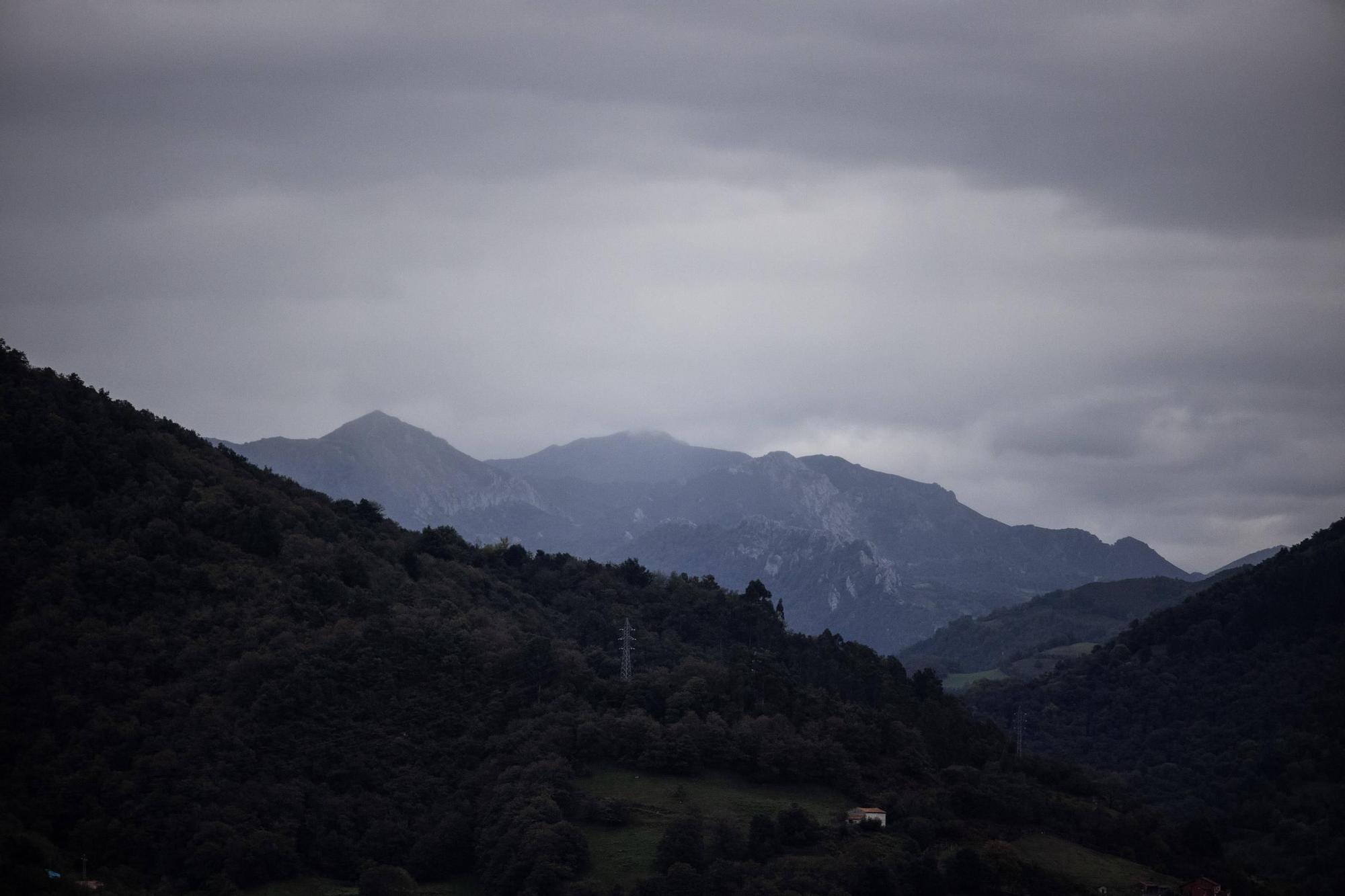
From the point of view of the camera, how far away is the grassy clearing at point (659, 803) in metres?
73.2

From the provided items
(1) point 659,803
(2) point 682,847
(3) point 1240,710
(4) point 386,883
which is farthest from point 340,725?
(3) point 1240,710

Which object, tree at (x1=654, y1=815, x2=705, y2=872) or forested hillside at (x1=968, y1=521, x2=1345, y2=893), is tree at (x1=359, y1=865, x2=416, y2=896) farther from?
forested hillside at (x1=968, y1=521, x2=1345, y2=893)

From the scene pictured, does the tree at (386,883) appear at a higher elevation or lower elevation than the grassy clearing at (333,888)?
higher

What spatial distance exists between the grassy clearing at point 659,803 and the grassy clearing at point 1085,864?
11.1 meters

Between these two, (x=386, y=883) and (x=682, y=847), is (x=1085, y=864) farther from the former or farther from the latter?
(x=386, y=883)

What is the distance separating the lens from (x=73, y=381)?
103m

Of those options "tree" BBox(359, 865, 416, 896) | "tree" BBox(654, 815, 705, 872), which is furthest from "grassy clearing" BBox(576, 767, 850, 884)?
"tree" BBox(359, 865, 416, 896)

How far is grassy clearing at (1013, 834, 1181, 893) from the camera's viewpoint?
2896 inches

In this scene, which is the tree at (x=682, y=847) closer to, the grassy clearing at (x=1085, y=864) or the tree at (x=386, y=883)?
the tree at (x=386, y=883)

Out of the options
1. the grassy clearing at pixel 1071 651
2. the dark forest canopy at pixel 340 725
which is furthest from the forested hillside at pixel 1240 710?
the grassy clearing at pixel 1071 651

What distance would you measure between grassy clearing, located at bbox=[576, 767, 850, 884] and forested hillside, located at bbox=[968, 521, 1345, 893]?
908 inches

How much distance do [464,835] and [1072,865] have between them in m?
33.2

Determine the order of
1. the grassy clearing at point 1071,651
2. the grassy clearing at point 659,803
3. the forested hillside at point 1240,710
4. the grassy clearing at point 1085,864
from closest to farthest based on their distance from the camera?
1. the grassy clearing at point 659,803
2. the grassy clearing at point 1085,864
3. the forested hillside at point 1240,710
4. the grassy clearing at point 1071,651

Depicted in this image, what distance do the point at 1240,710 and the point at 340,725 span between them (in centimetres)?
7583
